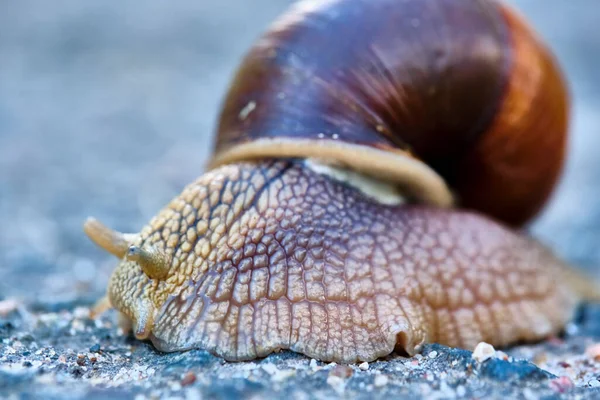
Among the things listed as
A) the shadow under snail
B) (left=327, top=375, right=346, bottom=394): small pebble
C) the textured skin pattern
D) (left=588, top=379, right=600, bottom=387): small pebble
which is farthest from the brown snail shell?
(left=588, top=379, right=600, bottom=387): small pebble

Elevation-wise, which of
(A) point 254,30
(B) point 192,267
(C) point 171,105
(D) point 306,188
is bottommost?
(B) point 192,267

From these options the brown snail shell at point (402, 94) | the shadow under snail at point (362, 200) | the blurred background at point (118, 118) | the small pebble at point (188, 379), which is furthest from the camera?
the blurred background at point (118, 118)

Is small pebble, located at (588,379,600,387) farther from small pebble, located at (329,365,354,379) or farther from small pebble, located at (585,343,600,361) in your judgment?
small pebble, located at (329,365,354,379)

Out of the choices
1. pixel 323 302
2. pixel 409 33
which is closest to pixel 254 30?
pixel 409 33

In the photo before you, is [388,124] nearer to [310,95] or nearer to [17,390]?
[310,95]

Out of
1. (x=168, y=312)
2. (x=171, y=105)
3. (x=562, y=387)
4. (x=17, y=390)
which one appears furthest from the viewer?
(x=171, y=105)

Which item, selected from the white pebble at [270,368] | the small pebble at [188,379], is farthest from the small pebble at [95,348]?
the white pebble at [270,368]

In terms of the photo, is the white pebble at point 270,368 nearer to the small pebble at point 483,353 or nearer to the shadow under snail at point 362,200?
the shadow under snail at point 362,200
